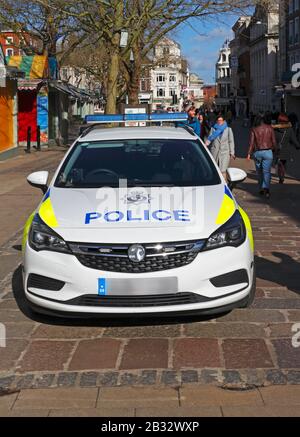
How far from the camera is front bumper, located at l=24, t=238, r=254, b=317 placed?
4.94m

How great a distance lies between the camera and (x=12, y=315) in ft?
19.3

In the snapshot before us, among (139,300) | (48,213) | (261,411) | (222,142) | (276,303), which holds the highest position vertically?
(222,142)

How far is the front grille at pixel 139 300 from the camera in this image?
4969mm

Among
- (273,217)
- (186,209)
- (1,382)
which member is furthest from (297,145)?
(1,382)

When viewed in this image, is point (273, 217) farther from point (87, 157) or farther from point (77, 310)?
point (77, 310)

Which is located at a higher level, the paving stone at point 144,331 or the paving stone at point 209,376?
the paving stone at point 144,331

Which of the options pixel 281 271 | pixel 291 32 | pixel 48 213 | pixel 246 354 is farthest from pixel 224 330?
pixel 291 32

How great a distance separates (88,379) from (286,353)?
146 centimetres

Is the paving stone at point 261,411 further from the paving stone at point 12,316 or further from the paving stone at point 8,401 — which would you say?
the paving stone at point 12,316

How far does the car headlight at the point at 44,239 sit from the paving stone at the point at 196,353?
111 centimetres

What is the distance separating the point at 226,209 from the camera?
550 cm

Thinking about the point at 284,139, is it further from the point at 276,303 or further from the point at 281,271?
the point at 276,303

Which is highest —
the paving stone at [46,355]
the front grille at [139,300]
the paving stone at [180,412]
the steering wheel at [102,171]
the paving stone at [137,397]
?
the steering wheel at [102,171]

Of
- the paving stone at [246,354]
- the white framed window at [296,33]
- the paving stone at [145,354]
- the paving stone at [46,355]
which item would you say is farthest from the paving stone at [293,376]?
the white framed window at [296,33]
